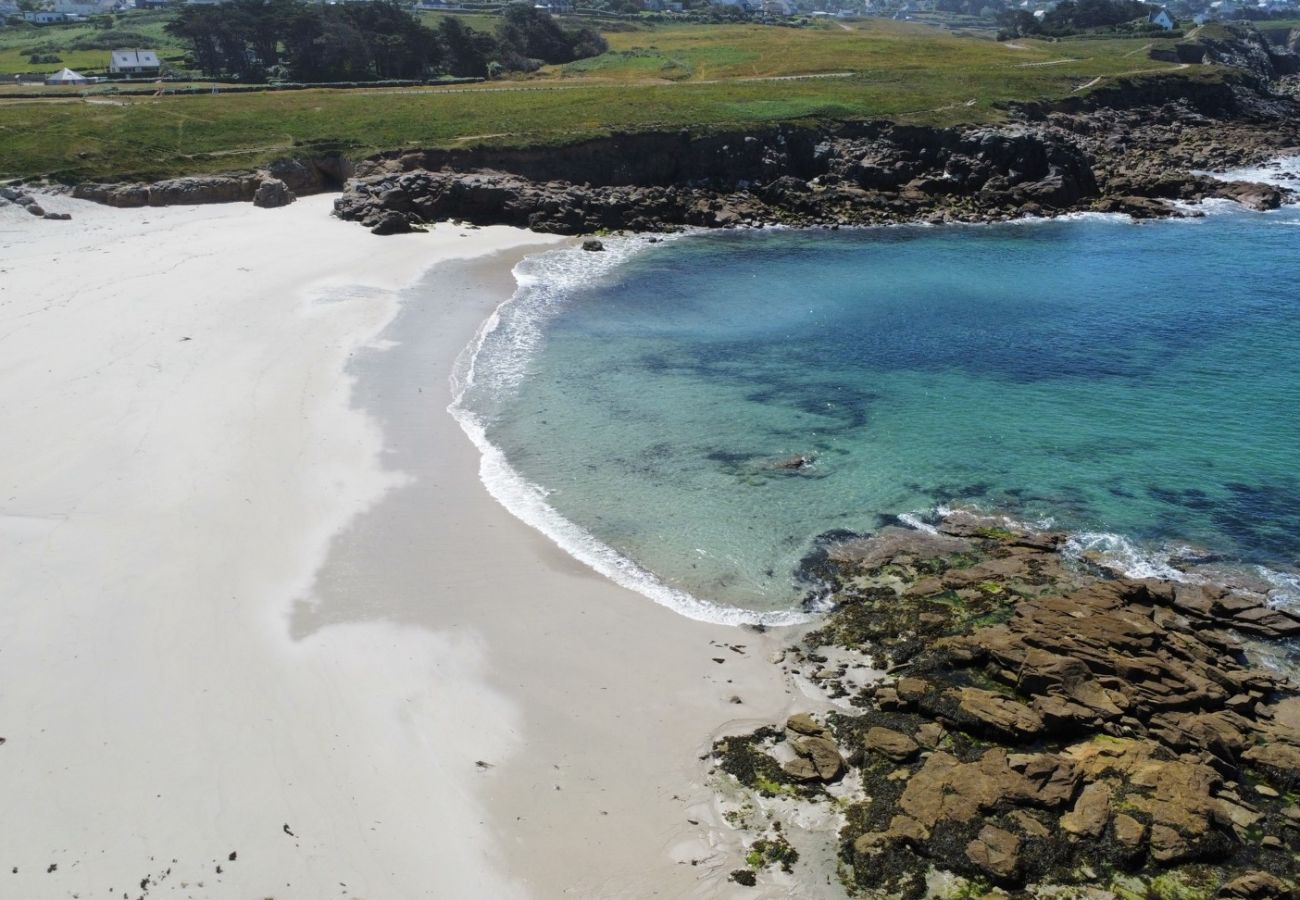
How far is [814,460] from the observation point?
101ft

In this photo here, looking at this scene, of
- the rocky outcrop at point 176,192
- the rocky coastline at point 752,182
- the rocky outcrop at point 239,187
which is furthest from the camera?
the rocky coastline at point 752,182

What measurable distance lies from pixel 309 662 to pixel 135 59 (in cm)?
10314

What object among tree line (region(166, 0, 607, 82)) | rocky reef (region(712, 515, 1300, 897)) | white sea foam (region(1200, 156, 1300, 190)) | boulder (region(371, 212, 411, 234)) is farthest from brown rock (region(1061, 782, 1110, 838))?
tree line (region(166, 0, 607, 82))

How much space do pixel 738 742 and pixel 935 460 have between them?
15.2 metres

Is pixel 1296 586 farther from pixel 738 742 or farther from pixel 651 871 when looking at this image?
pixel 651 871

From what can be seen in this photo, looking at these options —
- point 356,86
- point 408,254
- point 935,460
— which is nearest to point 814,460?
point 935,460

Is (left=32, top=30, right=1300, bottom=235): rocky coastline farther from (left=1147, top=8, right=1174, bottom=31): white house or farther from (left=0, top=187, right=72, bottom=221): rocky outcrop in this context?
(left=1147, top=8, right=1174, bottom=31): white house

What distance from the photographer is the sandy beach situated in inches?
630

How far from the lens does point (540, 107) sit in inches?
2950

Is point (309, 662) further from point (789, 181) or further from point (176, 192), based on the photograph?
point (789, 181)

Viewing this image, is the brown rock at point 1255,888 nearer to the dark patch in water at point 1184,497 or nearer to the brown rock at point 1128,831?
the brown rock at point 1128,831

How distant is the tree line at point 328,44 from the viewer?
3781 inches

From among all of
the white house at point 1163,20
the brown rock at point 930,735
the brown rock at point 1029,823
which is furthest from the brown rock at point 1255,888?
the white house at point 1163,20

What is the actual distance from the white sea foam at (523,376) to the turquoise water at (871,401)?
0.40 ft
